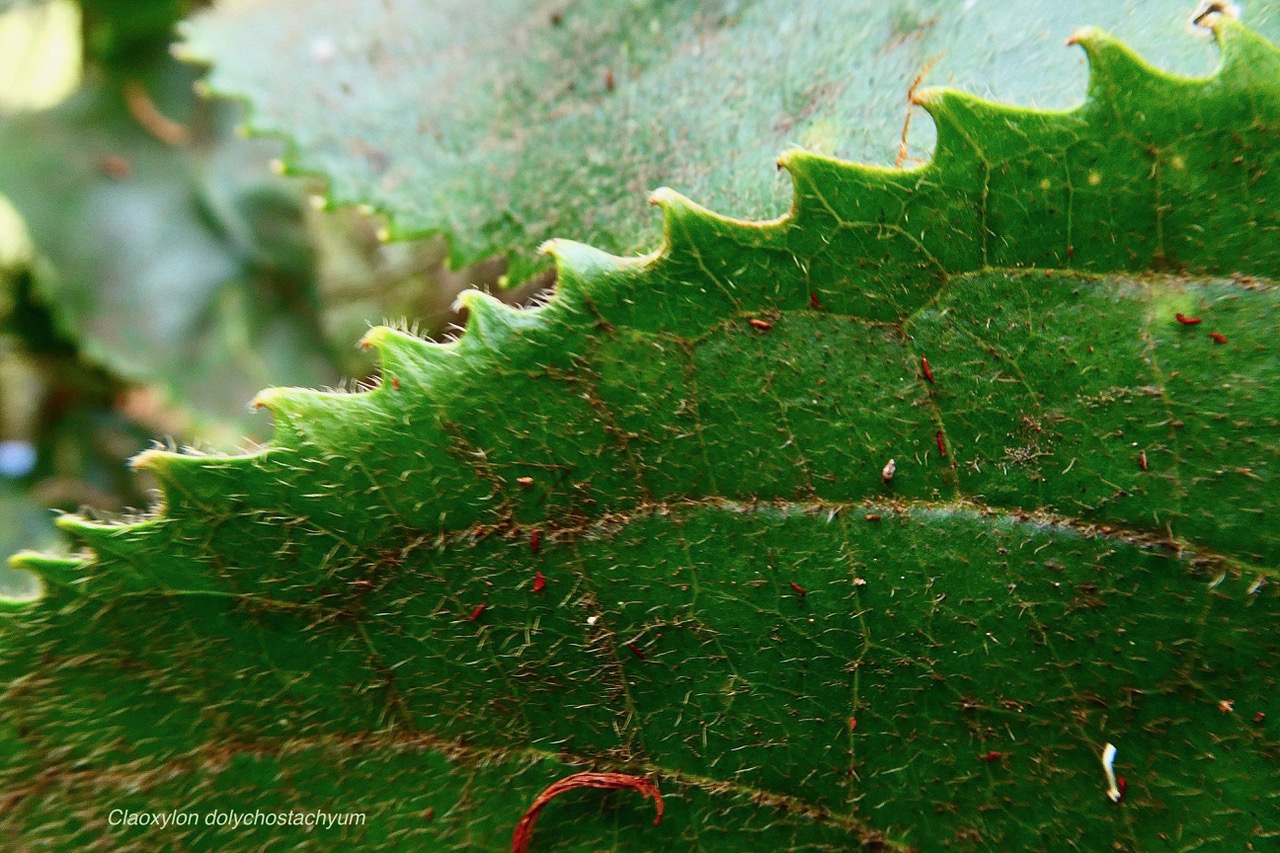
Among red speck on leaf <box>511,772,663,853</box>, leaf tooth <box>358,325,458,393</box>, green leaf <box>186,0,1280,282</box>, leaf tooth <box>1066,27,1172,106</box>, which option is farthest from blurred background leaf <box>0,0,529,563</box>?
leaf tooth <box>1066,27,1172,106</box>

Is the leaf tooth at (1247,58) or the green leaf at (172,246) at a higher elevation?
the green leaf at (172,246)

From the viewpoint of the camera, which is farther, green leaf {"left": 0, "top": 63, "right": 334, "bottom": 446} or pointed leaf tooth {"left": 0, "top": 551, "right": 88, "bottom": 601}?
green leaf {"left": 0, "top": 63, "right": 334, "bottom": 446}

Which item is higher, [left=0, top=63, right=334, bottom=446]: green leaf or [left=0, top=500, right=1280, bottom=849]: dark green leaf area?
[left=0, top=63, right=334, bottom=446]: green leaf

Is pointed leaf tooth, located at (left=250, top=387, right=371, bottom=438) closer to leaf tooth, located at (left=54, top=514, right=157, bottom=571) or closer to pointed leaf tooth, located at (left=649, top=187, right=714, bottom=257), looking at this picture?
leaf tooth, located at (left=54, top=514, right=157, bottom=571)

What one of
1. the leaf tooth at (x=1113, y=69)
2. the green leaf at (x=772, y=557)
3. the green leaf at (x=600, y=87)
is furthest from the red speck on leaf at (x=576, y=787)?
the leaf tooth at (x=1113, y=69)

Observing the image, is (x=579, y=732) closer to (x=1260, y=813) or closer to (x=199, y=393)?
(x=1260, y=813)

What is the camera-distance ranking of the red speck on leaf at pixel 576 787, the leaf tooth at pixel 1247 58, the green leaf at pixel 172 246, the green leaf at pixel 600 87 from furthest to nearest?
1. the green leaf at pixel 172 246
2. the green leaf at pixel 600 87
3. the red speck on leaf at pixel 576 787
4. the leaf tooth at pixel 1247 58

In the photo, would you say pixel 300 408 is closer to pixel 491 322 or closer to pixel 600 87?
pixel 491 322

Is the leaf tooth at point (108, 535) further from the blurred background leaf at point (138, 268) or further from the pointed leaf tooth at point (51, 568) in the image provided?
the blurred background leaf at point (138, 268)
